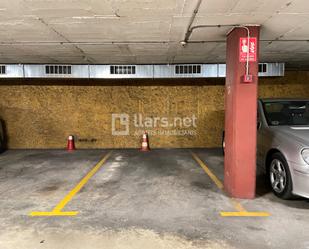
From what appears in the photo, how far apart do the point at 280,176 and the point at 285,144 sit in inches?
20.6

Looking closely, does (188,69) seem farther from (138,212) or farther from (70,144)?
(138,212)

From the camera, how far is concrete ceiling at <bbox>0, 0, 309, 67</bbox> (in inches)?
121

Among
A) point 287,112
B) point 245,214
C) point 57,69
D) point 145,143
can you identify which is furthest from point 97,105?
point 245,214

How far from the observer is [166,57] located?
642 cm

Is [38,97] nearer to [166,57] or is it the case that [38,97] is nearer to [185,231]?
[166,57]

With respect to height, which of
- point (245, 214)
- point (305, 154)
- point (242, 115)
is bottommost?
point (245, 214)

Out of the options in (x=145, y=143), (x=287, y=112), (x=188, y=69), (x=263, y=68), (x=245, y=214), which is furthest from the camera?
(x=145, y=143)

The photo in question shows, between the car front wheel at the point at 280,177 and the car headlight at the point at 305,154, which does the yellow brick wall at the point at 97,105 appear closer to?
the car front wheel at the point at 280,177

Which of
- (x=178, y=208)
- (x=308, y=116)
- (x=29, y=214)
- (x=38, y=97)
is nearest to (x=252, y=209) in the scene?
(x=178, y=208)

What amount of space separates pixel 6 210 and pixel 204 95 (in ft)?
21.9

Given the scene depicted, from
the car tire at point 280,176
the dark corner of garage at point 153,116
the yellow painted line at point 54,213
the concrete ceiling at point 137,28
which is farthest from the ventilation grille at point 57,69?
the car tire at point 280,176

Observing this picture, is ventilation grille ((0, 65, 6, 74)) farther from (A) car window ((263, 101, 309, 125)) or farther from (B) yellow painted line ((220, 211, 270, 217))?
(B) yellow painted line ((220, 211, 270, 217))

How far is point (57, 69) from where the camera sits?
7477 millimetres

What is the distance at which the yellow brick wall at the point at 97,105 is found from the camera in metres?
8.65
